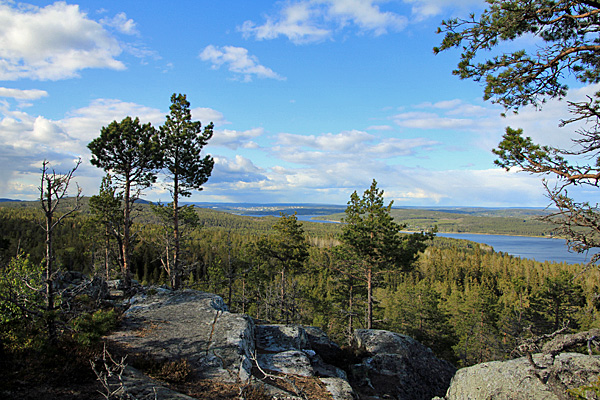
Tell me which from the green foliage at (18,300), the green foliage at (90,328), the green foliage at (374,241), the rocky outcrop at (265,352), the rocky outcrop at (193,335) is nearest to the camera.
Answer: the green foliage at (90,328)

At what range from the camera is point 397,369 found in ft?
46.0

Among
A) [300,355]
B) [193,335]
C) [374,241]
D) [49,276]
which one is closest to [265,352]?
[300,355]

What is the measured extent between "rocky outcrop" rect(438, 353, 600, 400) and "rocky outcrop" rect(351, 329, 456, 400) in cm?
402

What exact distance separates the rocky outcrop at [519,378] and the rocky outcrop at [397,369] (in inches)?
158

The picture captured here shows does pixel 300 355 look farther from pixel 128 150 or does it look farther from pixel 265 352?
pixel 128 150

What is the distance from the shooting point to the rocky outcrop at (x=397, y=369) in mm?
12891

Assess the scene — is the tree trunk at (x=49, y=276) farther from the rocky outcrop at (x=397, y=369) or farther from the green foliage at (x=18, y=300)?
the rocky outcrop at (x=397, y=369)

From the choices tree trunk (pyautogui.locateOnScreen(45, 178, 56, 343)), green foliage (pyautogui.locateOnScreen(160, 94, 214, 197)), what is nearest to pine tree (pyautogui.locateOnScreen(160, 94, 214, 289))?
green foliage (pyautogui.locateOnScreen(160, 94, 214, 197))

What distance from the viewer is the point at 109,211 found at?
23.6 metres

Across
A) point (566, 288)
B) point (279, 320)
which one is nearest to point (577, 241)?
point (279, 320)

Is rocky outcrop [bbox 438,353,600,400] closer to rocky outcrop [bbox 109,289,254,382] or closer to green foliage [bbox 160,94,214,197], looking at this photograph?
rocky outcrop [bbox 109,289,254,382]

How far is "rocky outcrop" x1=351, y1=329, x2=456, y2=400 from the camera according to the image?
508 inches

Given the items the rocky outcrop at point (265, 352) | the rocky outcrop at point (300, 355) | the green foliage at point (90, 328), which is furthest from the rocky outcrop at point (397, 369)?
the green foliage at point (90, 328)

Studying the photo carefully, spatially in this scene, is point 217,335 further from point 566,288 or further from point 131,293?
point 566,288
